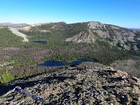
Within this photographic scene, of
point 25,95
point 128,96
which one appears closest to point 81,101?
point 128,96

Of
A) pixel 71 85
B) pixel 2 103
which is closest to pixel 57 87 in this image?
pixel 71 85

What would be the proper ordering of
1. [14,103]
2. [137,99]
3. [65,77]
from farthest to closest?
[65,77]
[14,103]
[137,99]

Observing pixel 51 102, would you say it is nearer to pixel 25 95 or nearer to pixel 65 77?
pixel 25 95

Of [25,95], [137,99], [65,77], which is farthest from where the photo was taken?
[65,77]

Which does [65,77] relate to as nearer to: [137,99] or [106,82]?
[106,82]

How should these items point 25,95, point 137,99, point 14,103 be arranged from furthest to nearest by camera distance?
point 25,95
point 14,103
point 137,99

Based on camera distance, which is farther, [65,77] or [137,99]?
[65,77]
